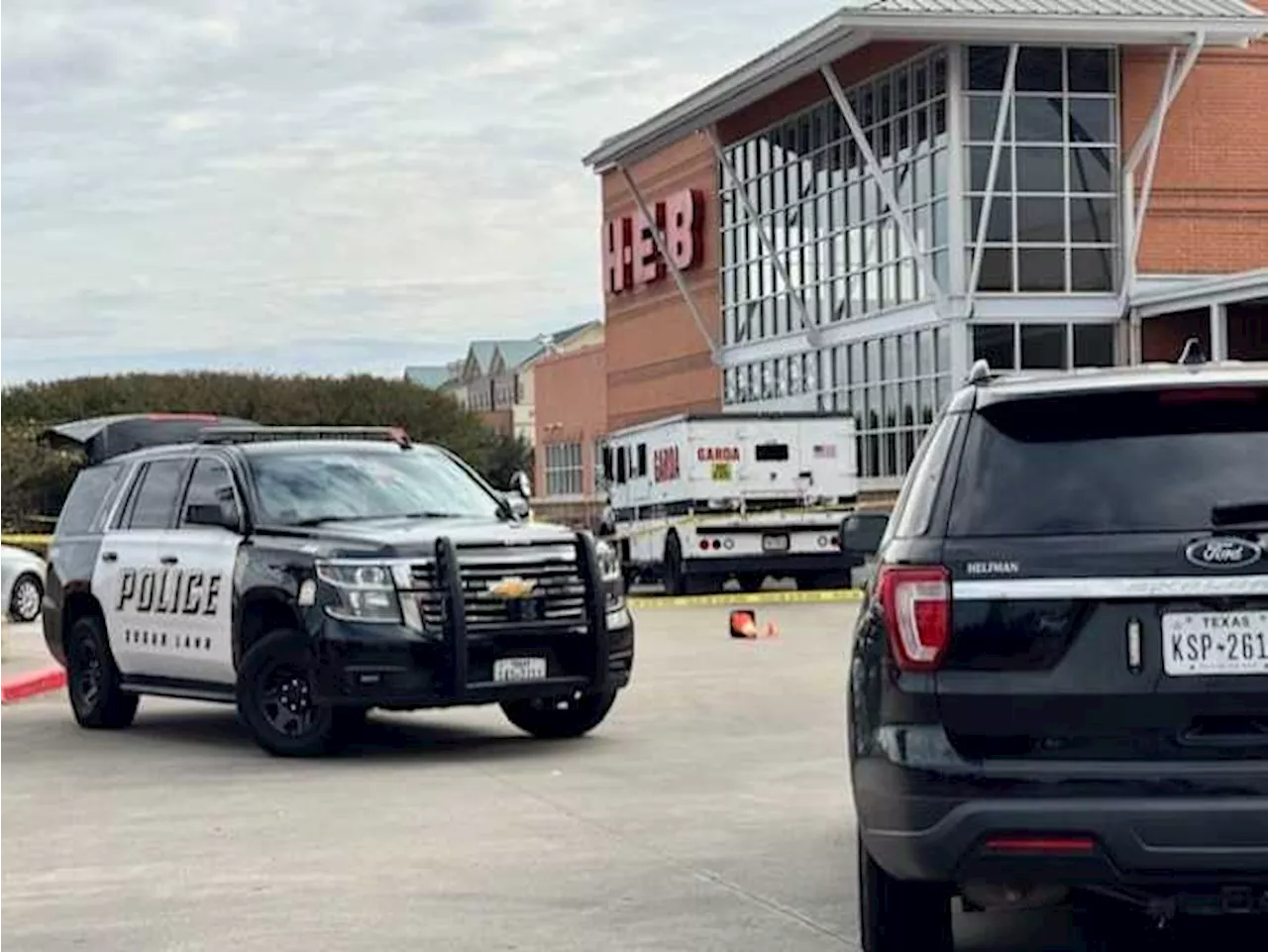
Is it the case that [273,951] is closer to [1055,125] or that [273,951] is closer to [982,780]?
[982,780]

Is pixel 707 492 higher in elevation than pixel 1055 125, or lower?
lower

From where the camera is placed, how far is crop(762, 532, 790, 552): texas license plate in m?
31.9

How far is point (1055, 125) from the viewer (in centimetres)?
3784

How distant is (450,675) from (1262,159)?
3024 centimetres

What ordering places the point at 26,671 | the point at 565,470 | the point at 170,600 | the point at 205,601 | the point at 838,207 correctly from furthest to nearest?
the point at 565,470, the point at 838,207, the point at 26,671, the point at 170,600, the point at 205,601

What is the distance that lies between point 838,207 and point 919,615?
37.8 metres

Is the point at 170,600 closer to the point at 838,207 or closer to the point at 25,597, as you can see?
the point at 25,597

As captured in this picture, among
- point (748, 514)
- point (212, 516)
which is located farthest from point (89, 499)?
point (748, 514)

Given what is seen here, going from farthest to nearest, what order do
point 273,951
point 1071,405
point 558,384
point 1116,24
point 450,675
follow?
1. point 558,384
2. point 1116,24
3. point 450,675
4. point 273,951
5. point 1071,405

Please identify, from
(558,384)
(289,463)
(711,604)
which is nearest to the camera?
(289,463)

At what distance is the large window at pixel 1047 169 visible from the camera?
1471 inches

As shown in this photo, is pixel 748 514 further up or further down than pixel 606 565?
further up

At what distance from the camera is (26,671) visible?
65.4 feet

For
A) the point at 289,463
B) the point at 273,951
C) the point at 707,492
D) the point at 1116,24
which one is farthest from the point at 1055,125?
the point at 273,951
